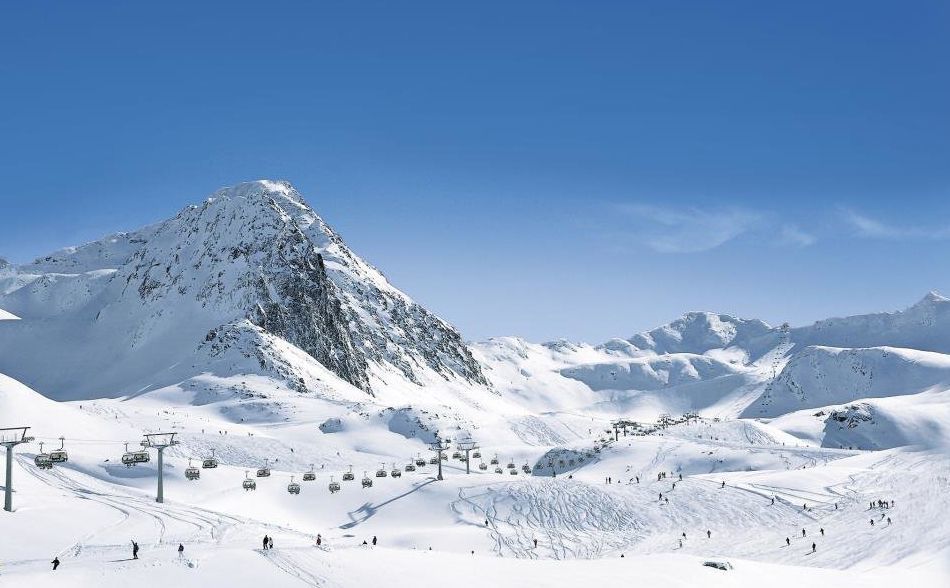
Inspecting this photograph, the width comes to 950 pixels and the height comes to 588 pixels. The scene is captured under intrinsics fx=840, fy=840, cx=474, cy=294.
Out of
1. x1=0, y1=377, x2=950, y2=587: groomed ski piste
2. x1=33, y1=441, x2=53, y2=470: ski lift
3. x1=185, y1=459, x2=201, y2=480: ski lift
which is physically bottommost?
x1=0, y1=377, x2=950, y2=587: groomed ski piste

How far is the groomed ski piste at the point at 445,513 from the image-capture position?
51531 mm

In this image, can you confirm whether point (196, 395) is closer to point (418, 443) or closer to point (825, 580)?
point (418, 443)

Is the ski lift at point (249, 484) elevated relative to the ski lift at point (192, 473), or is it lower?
lower

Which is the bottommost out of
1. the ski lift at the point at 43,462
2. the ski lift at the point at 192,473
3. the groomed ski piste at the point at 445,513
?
the groomed ski piste at the point at 445,513

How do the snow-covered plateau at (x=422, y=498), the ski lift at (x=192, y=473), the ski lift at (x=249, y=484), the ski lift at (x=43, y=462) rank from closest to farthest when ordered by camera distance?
the snow-covered plateau at (x=422, y=498), the ski lift at (x=43, y=462), the ski lift at (x=249, y=484), the ski lift at (x=192, y=473)

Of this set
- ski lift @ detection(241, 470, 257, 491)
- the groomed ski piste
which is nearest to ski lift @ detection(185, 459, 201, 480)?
the groomed ski piste

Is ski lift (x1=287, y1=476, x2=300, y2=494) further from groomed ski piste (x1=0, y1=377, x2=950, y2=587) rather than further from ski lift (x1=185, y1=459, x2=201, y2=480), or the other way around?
ski lift (x1=185, y1=459, x2=201, y2=480)

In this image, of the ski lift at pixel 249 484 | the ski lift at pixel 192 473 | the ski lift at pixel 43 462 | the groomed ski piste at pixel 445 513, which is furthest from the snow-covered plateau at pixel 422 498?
the ski lift at pixel 192 473

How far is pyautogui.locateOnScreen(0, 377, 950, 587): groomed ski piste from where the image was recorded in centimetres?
5153

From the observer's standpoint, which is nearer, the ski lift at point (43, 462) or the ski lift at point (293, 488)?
the ski lift at point (43, 462)

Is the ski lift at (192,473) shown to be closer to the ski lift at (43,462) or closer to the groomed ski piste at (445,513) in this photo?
the groomed ski piste at (445,513)

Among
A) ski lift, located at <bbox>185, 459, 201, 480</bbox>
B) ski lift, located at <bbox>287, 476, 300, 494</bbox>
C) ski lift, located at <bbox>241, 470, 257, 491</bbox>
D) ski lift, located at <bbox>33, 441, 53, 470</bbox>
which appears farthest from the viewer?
ski lift, located at <bbox>185, 459, 201, 480</bbox>

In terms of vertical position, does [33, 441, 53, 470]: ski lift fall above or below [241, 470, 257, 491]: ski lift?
above

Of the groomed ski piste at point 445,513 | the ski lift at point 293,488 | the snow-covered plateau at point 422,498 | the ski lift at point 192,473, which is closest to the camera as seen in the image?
the groomed ski piste at point 445,513
